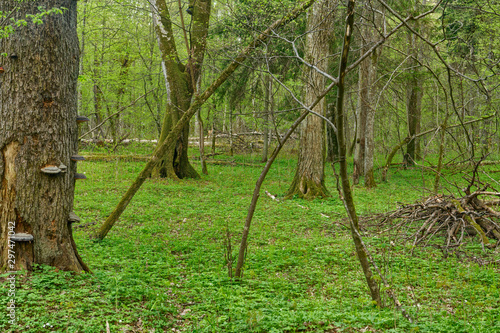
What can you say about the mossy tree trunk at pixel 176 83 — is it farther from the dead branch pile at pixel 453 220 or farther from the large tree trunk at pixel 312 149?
the dead branch pile at pixel 453 220

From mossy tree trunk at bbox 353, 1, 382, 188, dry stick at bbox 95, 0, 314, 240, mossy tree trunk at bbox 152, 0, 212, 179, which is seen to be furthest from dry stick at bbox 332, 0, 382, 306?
mossy tree trunk at bbox 353, 1, 382, 188

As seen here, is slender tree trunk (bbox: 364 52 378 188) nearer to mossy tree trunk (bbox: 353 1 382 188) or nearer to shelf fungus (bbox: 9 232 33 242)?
mossy tree trunk (bbox: 353 1 382 188)

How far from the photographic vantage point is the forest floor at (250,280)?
3.21m

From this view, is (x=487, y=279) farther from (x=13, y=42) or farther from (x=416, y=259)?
(x=13, y=42)

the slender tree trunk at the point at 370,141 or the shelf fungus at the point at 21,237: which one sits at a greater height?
the slender tree trunk at the point at 370,141

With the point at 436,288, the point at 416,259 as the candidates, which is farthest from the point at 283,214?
the point at 436,288

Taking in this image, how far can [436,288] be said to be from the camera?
4.39m

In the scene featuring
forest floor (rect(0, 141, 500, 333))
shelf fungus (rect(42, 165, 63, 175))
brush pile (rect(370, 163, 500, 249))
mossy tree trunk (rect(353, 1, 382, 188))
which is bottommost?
forest floor (rect(0, 141, 500, 333))

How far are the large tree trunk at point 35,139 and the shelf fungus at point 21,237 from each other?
0.24ft

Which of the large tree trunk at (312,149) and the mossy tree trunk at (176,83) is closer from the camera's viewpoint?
the large tree trunk at (312,149)

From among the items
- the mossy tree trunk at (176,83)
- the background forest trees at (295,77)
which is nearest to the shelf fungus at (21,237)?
the background forest trees at (295,77)

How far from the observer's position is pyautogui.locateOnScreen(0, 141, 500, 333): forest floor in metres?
3.21

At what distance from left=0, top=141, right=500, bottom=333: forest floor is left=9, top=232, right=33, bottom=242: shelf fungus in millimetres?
338

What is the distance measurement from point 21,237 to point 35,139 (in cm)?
99
